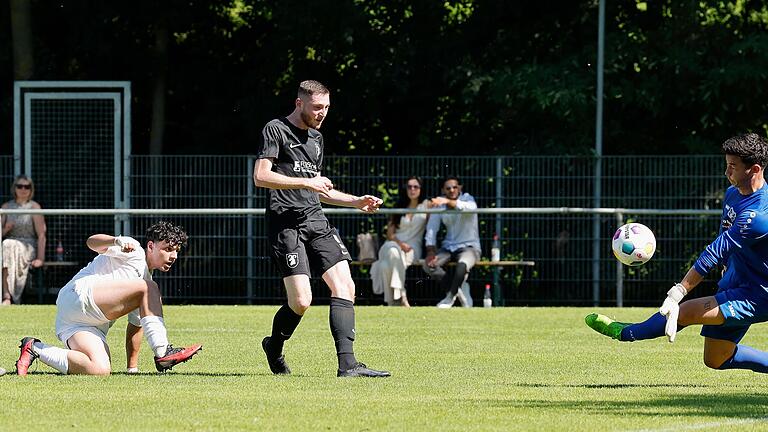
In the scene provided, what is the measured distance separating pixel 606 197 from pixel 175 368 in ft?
35.7

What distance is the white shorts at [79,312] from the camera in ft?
33.5

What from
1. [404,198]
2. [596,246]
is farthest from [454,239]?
[596,246]

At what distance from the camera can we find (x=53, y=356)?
1016 cm

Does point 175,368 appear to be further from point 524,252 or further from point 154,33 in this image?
point 154,33

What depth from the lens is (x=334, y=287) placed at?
32.9 feet

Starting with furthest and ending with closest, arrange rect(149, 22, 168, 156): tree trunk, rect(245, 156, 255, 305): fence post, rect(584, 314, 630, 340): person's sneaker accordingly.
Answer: rect(149, 22, 168, 156): tree trunk → rect(245, 156, 255, 305): fence post → rect(584, 314, 630, 340): person's sneaker

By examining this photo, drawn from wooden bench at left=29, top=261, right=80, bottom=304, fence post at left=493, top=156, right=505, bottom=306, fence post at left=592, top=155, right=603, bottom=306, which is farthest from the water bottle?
wooden bench at left=29, top=261, right=80, bottom=304

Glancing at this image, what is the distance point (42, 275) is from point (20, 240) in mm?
673

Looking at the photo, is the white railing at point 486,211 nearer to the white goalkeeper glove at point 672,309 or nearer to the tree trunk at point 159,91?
the tree trunk at point 159,91

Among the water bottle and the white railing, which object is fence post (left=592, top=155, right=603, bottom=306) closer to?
the white railing

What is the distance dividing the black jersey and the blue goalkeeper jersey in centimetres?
272

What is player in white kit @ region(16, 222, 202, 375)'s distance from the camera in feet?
33.2

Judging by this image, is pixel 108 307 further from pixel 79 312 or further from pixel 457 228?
pixel 457 228

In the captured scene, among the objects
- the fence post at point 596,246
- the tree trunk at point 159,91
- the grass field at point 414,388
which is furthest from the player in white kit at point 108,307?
the tree trunk at point 159,91
